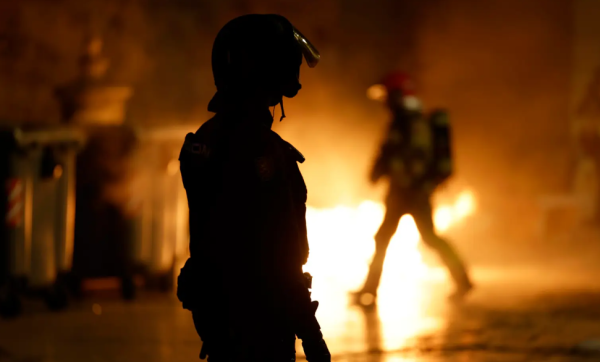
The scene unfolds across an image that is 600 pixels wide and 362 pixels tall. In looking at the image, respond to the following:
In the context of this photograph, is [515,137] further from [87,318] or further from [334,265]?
[87,318]

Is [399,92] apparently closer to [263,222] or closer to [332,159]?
[263,222]

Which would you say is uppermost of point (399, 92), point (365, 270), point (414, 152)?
point (399, 92)

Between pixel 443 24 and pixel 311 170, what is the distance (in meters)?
3.76

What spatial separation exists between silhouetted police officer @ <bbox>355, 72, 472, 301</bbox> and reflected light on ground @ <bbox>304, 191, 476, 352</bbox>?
463 mm

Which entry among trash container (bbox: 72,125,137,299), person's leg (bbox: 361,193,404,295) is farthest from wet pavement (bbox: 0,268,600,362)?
trash container (bbox: 72,125,137,299)

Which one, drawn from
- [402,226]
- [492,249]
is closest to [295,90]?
[402,226]

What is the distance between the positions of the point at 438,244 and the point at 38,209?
3.50 m

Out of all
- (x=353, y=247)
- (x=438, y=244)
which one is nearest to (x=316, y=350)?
(x=438, y=244)

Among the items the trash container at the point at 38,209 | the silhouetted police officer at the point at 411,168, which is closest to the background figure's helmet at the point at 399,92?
the silhouetted police officer at the point at 411,168

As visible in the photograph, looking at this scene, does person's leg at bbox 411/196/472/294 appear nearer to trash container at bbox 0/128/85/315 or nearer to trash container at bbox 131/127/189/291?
trash container at bbox 131/127/189/291

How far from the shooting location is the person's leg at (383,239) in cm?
813

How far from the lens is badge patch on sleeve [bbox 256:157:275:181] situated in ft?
9.07

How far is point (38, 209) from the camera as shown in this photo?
8156 mm

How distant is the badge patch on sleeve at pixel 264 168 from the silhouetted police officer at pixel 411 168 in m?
5.35
